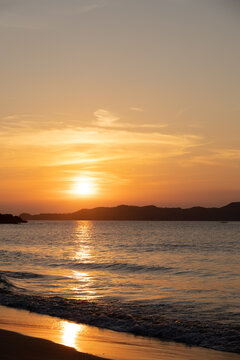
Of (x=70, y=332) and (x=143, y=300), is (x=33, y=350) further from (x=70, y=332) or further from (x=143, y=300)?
(x=143, y=300)

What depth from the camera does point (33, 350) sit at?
952cm

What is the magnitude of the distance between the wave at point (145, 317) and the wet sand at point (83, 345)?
628 millimetres

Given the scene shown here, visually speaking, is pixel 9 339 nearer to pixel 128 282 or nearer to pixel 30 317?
pixel 30 317

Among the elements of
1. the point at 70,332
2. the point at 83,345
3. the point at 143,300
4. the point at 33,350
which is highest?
the point at 33,350

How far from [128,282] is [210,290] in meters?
5.36

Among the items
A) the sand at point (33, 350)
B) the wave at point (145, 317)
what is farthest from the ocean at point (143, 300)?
the sand at point (33, 350)

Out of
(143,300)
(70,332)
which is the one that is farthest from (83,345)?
(143,300)

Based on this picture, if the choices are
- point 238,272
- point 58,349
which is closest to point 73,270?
point 238,272

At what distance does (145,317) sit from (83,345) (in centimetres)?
421

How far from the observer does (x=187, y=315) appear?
14734 millimetres

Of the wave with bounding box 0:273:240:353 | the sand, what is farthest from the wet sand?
the wave with bounding box 0:273:240:353

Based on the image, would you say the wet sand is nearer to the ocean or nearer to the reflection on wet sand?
the reflection on wet sand

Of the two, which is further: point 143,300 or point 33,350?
point 143,300

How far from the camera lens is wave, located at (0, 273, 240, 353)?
1184 cm
